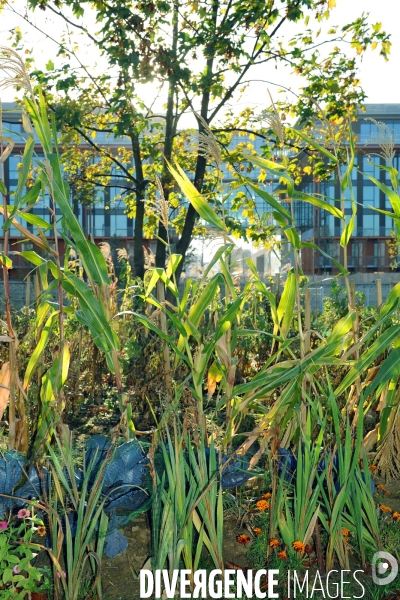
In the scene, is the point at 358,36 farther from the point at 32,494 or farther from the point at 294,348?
the point at 32,494

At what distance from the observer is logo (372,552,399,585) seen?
2.27 m

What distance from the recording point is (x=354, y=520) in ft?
7.74

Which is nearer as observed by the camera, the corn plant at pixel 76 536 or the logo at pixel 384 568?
the corn plant at pixel 76 536

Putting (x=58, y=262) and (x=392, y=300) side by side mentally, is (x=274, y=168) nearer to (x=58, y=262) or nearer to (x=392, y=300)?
(x=392, y=300)

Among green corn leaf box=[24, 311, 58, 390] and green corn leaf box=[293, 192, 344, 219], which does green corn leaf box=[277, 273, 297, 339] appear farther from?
green corn leaf box=[24, 311, 58, 390]

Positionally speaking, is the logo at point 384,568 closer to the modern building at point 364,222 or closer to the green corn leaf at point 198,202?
the green corn leaf at point 198,202

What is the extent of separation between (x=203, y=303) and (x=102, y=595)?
111 centimetres

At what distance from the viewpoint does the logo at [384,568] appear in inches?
89.3

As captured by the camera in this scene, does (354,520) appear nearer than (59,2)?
Yes

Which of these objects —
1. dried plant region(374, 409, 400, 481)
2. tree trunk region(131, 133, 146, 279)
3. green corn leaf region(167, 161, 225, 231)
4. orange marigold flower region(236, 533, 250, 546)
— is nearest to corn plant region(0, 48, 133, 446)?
green corn leaf region(167, 161, 225, 231)

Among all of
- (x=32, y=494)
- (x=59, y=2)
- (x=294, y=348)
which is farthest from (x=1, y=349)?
(x=59, y=2)

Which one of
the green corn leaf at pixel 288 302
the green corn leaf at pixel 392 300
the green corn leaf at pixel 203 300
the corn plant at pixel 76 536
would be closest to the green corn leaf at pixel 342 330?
the green corn leaf at pixel 392 300

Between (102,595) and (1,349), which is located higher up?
(1,349)

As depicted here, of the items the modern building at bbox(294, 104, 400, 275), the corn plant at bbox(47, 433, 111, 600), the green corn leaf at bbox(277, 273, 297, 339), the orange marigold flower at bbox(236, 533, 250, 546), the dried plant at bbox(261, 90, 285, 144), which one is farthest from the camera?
the modern building at bbox(294, 104, 400, 275)
